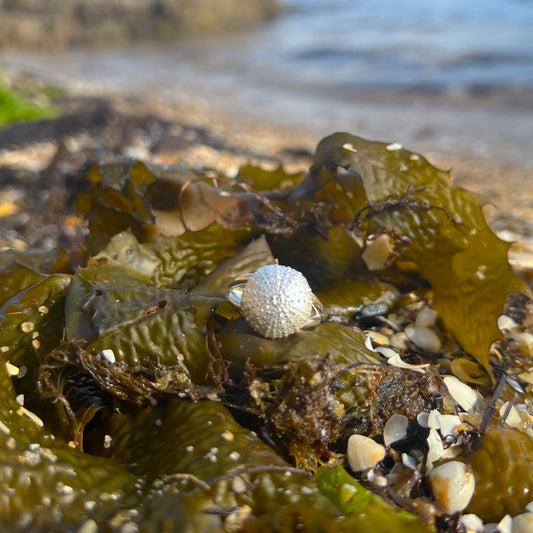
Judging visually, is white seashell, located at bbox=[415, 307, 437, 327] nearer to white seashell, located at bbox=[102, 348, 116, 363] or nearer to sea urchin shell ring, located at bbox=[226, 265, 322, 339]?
sea urchin shell ring, located at bbox=[226, 265, 322, 339]

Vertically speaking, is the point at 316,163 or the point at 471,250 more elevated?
the point at 316,163

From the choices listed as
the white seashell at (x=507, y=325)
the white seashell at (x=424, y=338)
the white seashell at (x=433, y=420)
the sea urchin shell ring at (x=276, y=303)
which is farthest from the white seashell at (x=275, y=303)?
the white seashell at (x=507, y=325)

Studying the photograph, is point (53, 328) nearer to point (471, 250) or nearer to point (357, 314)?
point (357, 314)

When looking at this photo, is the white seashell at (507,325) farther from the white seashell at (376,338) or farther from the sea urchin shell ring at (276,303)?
the sea urchin shell ring at (276,303)

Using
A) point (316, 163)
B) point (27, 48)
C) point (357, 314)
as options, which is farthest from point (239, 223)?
point (27, 48)

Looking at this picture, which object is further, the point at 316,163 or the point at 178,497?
the point at 316,163

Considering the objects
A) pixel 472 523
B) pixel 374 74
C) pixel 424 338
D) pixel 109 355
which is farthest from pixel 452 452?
pixel 374 74

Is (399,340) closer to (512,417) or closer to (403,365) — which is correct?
(403,365)
